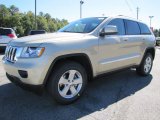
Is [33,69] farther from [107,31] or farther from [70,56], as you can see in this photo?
[107,31]

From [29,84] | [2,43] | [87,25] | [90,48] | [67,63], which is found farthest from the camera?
[2,43]

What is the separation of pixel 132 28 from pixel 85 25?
1559mm

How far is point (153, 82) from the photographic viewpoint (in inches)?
255

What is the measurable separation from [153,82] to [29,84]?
375cm

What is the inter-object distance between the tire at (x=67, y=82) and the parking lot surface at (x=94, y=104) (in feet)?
0.57


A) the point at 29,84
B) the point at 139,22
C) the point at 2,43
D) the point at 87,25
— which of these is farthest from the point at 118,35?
the point at 2,43

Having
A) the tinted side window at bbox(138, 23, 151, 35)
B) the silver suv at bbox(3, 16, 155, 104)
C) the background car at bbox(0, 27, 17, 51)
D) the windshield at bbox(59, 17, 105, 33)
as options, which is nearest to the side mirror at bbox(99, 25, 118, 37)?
the silver suv at bbox(3, 16, 155, 104)

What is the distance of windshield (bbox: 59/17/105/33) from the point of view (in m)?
5.20

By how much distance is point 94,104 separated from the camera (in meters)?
4.60

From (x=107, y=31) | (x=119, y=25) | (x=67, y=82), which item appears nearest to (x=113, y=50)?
(x=107, y=31)

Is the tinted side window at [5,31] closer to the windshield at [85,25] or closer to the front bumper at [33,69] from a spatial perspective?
the windshield at [85,25]

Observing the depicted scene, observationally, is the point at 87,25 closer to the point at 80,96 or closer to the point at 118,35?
the point at 118,35

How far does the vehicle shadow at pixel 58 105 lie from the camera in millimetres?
4047

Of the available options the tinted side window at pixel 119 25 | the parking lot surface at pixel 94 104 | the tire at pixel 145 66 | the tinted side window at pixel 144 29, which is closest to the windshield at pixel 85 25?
the tinted side window at pixel 119 25
